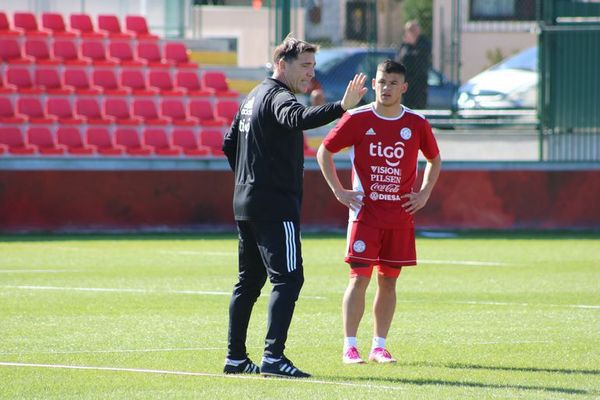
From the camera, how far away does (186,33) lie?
26641mm

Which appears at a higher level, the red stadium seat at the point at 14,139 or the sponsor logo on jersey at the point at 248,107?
the sponsor logo on jersey at the point at 248,107

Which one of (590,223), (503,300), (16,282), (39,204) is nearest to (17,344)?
(16,282)

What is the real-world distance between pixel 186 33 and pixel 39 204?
29.5 ft

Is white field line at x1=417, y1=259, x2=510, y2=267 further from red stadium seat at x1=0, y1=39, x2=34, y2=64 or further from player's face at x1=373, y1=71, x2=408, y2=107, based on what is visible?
red stadium seat at x1=0, y1=39, x2=34, y2=64

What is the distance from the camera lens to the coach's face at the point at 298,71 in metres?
7.80

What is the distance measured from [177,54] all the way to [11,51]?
3.07 m

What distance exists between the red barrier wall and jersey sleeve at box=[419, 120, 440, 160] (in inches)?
407

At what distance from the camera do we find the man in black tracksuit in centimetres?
775

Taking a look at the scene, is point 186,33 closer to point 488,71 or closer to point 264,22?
point 264,22

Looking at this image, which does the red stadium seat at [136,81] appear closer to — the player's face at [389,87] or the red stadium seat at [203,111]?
the red stadium seat at [203,111]

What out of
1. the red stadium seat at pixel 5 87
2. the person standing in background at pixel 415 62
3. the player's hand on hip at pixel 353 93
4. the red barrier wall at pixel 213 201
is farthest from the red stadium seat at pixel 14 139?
the player's hand on hip at pixel 353 93

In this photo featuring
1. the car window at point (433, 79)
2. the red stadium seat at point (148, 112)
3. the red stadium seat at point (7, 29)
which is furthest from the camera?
the car window at point (433, 79)

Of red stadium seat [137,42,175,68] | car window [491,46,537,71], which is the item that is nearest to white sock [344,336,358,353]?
red stadium seat [137,42,175,68]

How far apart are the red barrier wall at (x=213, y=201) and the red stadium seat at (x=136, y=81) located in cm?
374
